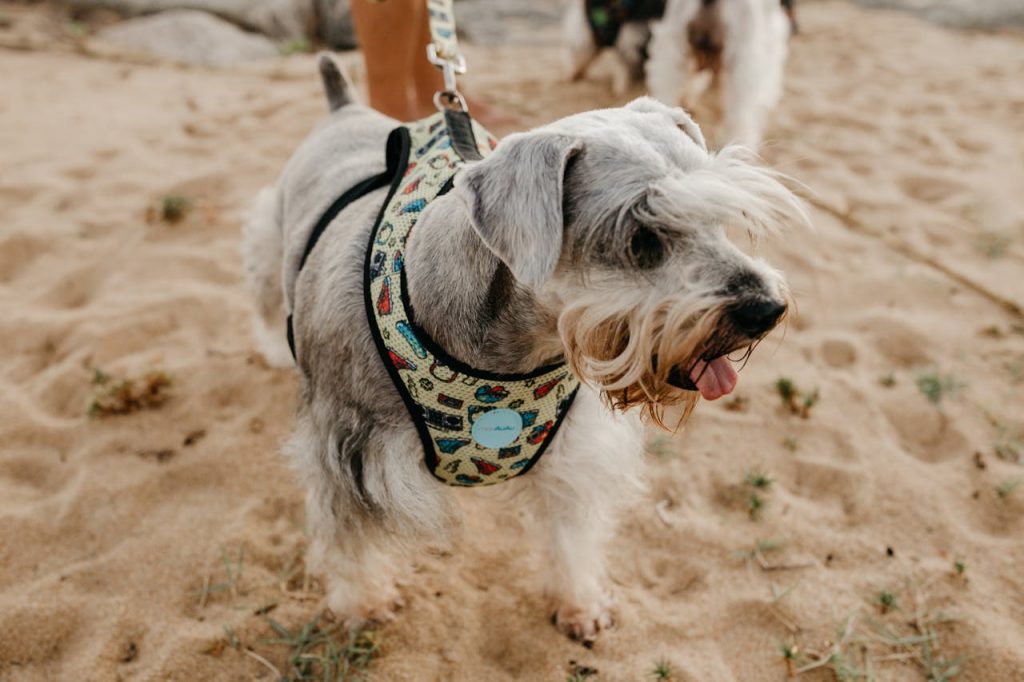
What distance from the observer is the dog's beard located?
164cm

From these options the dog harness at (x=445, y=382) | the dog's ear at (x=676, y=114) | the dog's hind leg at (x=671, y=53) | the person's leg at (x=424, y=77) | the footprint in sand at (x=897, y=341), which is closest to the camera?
the dog harness at (x=445, y=382)

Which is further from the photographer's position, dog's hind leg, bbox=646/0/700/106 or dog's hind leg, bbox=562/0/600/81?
dog's hind leg, bbox=562/0/600/81

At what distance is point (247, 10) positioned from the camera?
875 cm

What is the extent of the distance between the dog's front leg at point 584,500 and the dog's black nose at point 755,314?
29.2 inches

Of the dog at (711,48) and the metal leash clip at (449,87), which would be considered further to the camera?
the dog at (711,48)

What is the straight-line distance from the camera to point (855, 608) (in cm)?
262

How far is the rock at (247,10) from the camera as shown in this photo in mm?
8492

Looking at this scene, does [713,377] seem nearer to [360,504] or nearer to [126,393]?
[360,504]

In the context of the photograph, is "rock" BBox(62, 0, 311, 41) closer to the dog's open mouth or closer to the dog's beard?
the dog's beard

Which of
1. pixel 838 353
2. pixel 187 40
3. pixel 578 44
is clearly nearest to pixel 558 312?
pixel 838 353

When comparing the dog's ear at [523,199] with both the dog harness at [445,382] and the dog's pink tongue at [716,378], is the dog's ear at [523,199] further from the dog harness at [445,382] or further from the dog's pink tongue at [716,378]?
the dog's pink tongue at [716,378]

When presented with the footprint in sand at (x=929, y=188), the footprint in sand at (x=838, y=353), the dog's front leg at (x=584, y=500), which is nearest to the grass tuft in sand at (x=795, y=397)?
the footprint in sand at (x=838, y=353)

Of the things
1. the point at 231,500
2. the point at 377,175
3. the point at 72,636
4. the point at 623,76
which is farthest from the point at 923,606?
the point at 623,76

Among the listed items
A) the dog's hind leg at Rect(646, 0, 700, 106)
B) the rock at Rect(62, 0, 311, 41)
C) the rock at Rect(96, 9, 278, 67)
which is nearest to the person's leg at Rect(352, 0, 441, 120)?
the dog's hind leg at Rect(646, 0, 700, 106)
